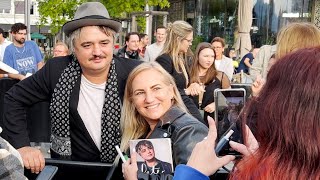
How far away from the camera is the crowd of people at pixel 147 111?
3.58 ft

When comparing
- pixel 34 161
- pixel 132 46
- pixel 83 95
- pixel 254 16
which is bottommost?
pixel 34 161

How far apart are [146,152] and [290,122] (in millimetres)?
1032

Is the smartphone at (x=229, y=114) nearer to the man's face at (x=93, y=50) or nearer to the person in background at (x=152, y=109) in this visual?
the person in background at (x=152, y=109)

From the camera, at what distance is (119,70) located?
2.75m

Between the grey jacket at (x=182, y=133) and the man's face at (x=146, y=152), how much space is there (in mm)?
110

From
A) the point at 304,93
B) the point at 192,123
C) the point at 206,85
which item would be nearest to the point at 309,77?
the point at 304,93

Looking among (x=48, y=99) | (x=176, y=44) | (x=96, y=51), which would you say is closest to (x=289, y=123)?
(x=96, y=51)

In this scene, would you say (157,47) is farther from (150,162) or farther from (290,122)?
(290,122)

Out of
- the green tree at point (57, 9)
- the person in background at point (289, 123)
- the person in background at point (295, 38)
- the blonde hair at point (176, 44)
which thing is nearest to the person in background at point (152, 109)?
the person in background at point (295, 38)

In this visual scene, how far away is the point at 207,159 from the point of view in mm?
1334

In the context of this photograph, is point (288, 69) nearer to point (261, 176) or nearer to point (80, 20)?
point (261, 176)

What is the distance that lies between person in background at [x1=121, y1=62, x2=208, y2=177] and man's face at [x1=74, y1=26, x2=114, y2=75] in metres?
0.28

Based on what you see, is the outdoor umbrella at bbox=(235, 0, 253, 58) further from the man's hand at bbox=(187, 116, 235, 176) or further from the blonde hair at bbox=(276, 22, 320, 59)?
the man's hand at bbox=(187, 116, 235, 176)

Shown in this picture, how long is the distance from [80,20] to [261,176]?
1.80 metres
